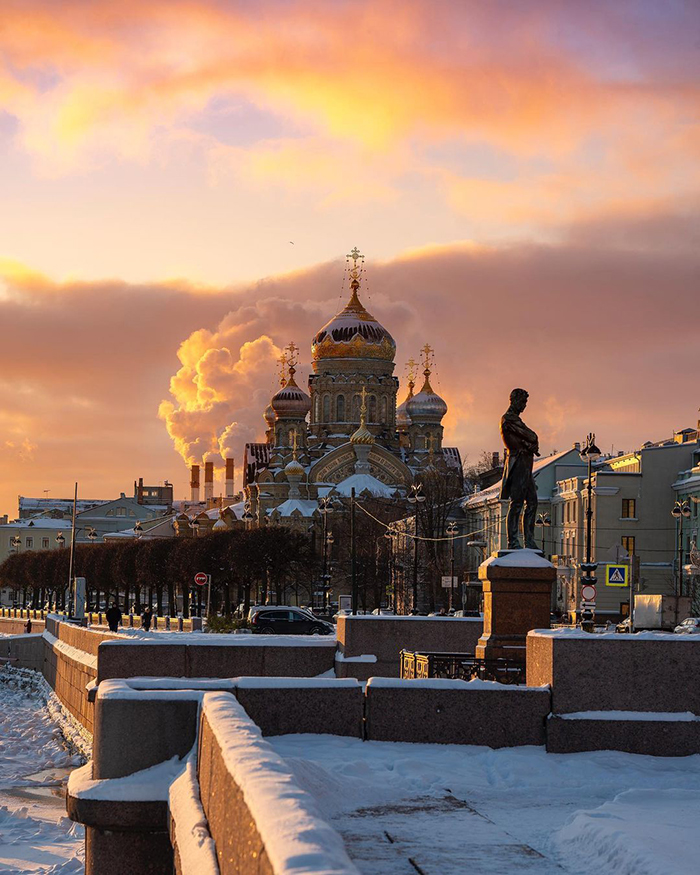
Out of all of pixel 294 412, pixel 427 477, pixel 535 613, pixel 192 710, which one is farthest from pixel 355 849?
pixel 294 412

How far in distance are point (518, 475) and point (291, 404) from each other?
124 metres

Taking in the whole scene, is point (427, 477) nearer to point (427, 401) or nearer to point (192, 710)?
point (427, 401)

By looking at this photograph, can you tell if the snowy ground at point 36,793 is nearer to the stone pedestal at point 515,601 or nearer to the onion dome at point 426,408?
the stone pedestal at point 515,601

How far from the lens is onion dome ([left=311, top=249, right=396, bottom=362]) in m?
138

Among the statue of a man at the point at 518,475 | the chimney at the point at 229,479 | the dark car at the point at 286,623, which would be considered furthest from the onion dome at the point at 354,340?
the statue of a man at the point at 518,475

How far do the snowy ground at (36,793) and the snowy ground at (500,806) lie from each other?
7818mm

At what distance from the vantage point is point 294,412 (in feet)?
473

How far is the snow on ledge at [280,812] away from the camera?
4895 millimetres

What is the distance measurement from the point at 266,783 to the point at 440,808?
4.21 metres

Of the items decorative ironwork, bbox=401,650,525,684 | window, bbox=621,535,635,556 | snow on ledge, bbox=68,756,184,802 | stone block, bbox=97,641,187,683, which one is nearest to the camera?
snow on ledge, bbox=68,756,184,802

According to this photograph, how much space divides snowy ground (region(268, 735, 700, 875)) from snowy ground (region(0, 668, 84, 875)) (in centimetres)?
782

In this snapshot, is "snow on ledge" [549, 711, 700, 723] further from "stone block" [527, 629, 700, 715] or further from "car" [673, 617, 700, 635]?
"car" [673, 617, 700, 635]

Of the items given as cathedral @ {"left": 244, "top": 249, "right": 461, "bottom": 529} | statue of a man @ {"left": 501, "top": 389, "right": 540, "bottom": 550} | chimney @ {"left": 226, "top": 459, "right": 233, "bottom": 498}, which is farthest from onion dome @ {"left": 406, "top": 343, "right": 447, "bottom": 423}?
statue of a man @ {"left": 501, "top": 389, "right": 540, "bottom": 550}

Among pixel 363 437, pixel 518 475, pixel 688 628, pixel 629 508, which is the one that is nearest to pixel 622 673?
pixel 518 475
